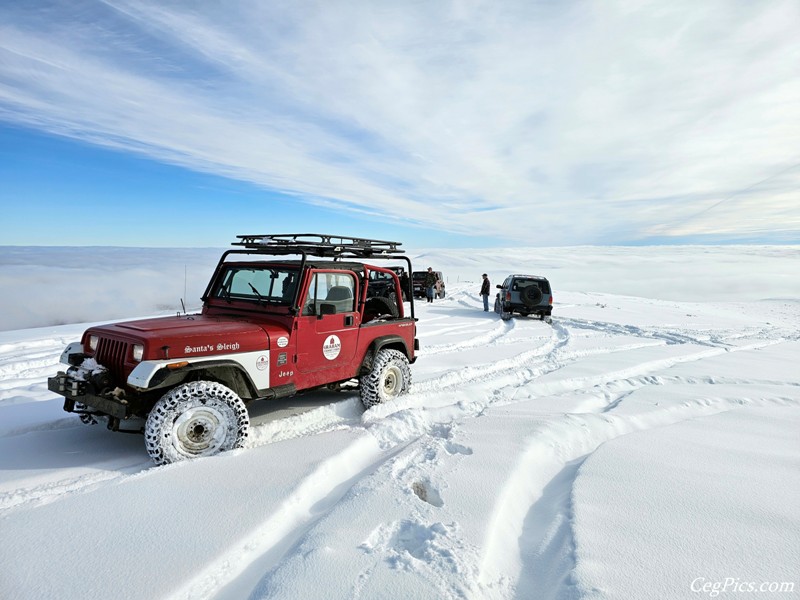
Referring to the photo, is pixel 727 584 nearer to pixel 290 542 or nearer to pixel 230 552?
pixel 290 542

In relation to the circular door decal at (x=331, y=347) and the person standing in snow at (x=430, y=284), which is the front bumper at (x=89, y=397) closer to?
the circular door decal at (x=331, y=347)

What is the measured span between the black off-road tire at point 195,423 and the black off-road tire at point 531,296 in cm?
1346

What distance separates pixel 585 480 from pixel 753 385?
519 cm

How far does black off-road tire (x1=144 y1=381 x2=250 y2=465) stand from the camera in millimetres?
3980

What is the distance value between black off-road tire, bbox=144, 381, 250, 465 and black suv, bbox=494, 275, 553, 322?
1348 cm

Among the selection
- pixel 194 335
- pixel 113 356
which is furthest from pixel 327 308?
pixel 113 356

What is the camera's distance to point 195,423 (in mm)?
4242

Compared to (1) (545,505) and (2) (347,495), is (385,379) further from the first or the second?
(1) (545,505)

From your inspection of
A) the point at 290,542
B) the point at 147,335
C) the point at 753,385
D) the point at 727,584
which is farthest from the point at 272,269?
the point at 753,385

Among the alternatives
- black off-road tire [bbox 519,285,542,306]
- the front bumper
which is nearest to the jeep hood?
the front bumper

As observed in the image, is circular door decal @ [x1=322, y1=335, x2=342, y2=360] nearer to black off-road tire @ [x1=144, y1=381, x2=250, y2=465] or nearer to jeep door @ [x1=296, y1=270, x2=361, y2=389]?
jeep door @ [x1=296, y1=270, x2=361, y2=389]

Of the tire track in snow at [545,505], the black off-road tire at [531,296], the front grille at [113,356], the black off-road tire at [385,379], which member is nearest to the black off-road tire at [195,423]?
the front grille at [113,356]

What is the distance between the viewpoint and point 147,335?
415 cm

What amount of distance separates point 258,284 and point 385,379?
6.73 feet
